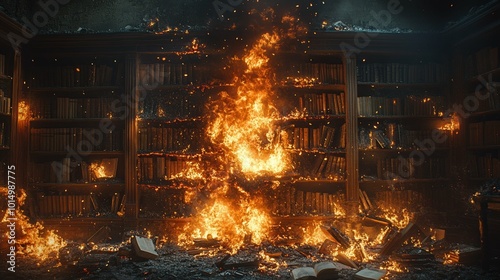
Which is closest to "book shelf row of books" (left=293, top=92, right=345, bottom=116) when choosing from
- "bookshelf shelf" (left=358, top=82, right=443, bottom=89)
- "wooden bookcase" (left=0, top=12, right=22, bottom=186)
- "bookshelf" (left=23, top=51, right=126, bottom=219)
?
"bookshelf shelf" (left=358, top=82, right=443, bottom=89)

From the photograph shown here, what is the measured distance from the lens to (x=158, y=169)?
596 centimetres

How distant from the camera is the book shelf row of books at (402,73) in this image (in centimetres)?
605

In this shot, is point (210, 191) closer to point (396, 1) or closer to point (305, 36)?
point (305, 36)

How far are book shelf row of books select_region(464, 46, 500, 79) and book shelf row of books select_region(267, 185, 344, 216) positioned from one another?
3.06 metres

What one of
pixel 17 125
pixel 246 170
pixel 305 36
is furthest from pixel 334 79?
pixel 17 125

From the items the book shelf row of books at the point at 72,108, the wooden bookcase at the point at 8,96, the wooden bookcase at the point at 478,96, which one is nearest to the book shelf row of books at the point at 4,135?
the wooden bookcase at the point at 8,96

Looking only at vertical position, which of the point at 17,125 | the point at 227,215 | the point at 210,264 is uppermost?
the point at 17,125

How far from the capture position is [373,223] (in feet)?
18.4

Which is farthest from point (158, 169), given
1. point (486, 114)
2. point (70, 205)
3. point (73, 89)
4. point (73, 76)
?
point (486, 114)

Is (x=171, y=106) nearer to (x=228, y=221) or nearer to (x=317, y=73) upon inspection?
(x=228, y=221)

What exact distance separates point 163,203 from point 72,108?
2402 millimetres

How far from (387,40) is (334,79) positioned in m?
1.13

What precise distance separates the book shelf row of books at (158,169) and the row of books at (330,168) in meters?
2.38

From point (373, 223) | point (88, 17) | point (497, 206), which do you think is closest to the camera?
point (497, 206)
